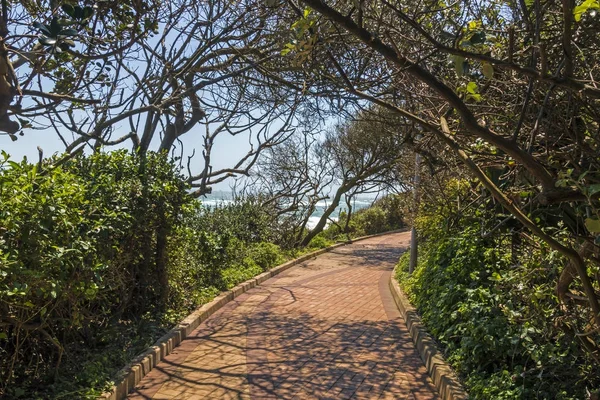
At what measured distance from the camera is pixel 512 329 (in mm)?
5320

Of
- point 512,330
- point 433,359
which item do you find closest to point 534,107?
point 512,330

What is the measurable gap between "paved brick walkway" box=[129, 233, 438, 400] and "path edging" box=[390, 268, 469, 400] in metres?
0.11

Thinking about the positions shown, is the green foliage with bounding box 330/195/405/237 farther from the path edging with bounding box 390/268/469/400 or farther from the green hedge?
the green hedge

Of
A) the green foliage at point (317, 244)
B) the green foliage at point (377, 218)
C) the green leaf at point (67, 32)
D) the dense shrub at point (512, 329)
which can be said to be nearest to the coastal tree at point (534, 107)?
the dense shrub at point (512, 329)

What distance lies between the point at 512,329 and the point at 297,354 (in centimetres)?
283

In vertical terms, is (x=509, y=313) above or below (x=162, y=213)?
below

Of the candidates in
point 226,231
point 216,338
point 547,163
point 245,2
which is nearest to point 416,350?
point 216,338

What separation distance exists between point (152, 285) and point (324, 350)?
261cm

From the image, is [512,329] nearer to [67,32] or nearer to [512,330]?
[512,330]

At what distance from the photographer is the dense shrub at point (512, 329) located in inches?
179

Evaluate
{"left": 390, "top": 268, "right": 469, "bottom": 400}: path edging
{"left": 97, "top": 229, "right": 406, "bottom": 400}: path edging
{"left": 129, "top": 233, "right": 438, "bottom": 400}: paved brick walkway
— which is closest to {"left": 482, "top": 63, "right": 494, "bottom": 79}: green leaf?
{"left": 390, "top": 268, "right": 469, "bottom": 400}: path edging

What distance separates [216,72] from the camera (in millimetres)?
10344

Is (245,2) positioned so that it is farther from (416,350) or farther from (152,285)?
(416,350)

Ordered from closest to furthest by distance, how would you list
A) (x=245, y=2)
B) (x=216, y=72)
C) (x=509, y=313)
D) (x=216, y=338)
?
(x=509, y=313)
(x=216, y=338)
(x=245, y=2)
(x=216, y=72)
